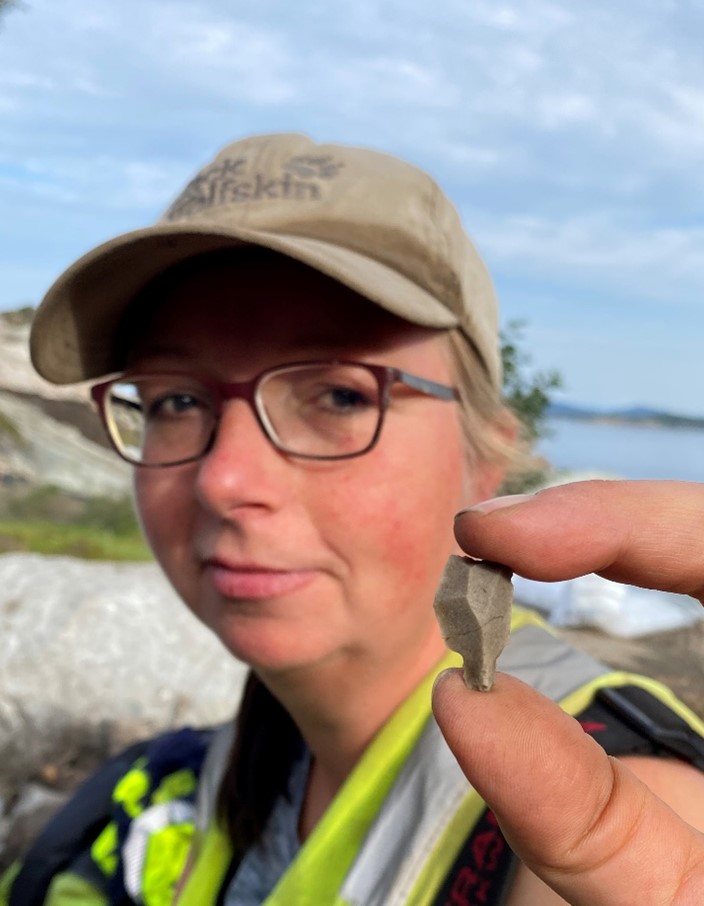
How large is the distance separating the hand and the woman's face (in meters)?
0.79

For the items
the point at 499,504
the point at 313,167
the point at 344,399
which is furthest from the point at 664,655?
the point at 499,504

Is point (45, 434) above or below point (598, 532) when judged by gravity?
below

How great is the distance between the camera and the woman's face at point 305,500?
1654 millimetres

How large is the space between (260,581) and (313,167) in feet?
3.01

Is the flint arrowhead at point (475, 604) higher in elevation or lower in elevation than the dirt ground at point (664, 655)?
higher

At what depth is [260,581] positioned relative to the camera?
1.67 m

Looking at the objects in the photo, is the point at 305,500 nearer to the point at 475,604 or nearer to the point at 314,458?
the point at 314,458

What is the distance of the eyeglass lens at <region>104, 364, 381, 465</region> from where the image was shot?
173cm

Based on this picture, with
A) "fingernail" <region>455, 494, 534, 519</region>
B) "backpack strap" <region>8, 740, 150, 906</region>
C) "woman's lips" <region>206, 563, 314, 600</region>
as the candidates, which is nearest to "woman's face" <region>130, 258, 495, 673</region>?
"woman's lips" <region>206, 563, 314, 600</region>

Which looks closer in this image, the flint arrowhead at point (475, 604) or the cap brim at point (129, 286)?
the flint arrowhead at point (475, 604)

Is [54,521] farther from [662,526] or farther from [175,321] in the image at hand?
[662,526]

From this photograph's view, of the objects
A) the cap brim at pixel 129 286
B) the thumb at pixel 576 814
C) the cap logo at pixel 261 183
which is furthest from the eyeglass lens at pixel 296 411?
the thumb at pixel 576 814

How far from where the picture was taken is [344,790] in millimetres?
1625

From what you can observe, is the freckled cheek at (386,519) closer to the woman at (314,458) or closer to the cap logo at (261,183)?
the woman at (314,458)
